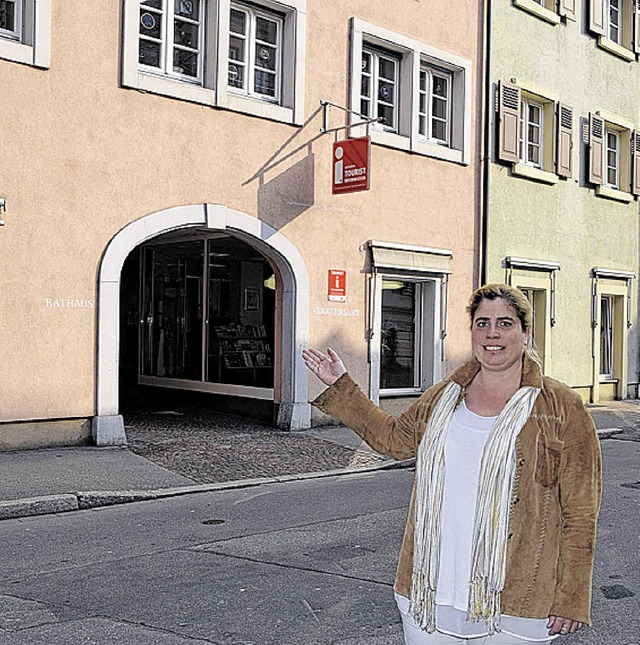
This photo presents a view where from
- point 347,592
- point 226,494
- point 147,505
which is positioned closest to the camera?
point 347,592

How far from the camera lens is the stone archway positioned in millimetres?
12383

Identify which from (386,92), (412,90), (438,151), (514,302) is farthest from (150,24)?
(514,302)

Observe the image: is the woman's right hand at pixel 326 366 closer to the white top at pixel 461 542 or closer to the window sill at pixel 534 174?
the white top at pixel 461 542

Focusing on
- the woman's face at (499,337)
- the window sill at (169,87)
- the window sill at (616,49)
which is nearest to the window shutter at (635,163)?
the window sill at (616,49)

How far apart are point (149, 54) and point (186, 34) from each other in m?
0.72

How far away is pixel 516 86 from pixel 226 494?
11.0 meters

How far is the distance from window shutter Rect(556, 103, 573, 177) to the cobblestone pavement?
8421 millimetres

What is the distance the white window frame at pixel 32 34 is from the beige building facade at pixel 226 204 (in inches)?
0.9

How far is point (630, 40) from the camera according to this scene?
22031 mm

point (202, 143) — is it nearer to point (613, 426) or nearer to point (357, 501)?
point (357, 501)

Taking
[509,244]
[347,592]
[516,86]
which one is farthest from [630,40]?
[347,592]

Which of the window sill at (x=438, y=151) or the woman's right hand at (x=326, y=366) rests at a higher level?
the window sill at (x=438, y=151)

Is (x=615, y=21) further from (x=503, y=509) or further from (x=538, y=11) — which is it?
(x=503, y=509)

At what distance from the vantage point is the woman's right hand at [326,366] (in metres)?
3.61
